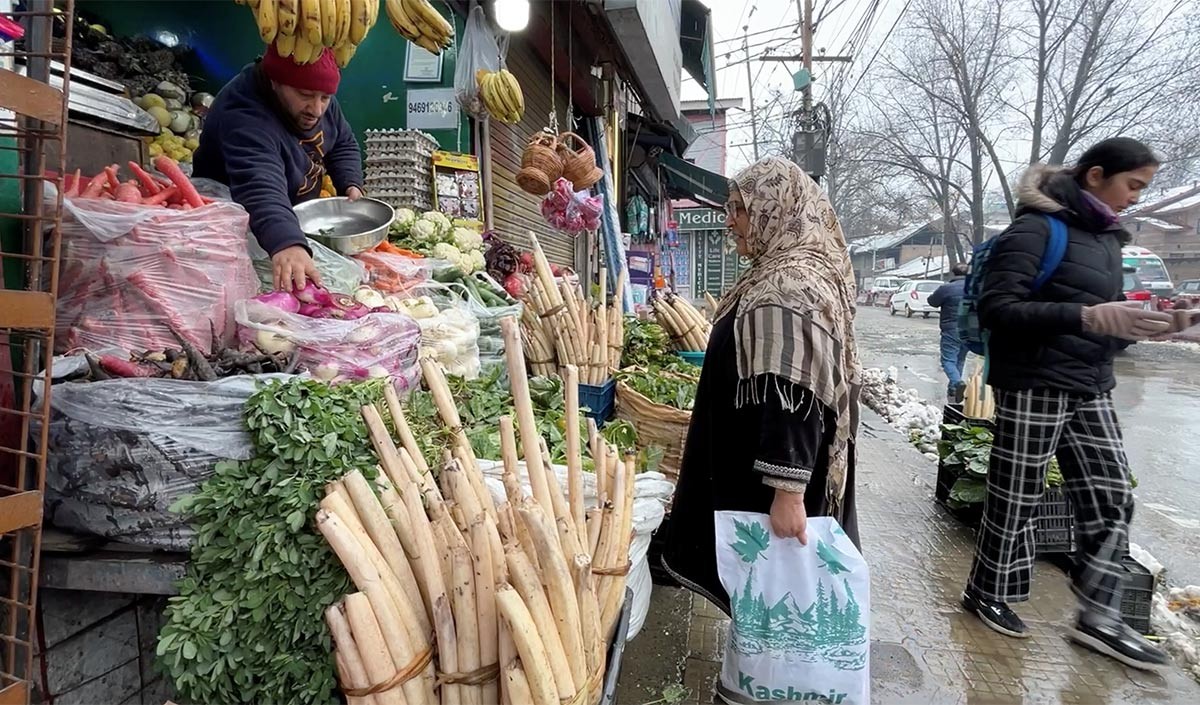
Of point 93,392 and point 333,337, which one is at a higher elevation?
point 333,337

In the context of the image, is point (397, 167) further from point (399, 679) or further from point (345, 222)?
point (399, 679)

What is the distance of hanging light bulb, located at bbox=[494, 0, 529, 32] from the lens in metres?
4.98

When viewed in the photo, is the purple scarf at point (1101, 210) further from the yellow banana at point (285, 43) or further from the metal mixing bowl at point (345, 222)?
the yellow banana at point (285, 43)

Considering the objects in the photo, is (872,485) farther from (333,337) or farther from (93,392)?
(93,392)

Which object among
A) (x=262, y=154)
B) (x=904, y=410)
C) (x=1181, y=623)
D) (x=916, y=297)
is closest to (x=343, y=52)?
(x=262, y=154)

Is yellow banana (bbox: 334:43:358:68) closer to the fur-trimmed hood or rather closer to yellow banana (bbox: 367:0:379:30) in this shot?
yellow banana (bbox: 367:0:379:30)

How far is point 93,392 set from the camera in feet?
5.85

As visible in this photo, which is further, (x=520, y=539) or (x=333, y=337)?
(x=333, y=337)

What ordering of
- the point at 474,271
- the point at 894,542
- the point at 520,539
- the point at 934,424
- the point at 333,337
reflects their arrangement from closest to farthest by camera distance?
the point at 520,539
the point at 333,337
the point at 894,542
the point at 474,271
the point at 934,424

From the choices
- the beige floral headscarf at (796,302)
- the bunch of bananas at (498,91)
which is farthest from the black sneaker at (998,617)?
the bunch of bananas at (498,91)

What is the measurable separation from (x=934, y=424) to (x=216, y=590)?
722 cm

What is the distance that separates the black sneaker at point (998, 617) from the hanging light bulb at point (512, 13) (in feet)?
16.6

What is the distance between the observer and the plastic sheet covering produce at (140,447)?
5.80 ft

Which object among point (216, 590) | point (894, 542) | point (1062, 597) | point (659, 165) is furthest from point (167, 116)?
point (659, 165)
